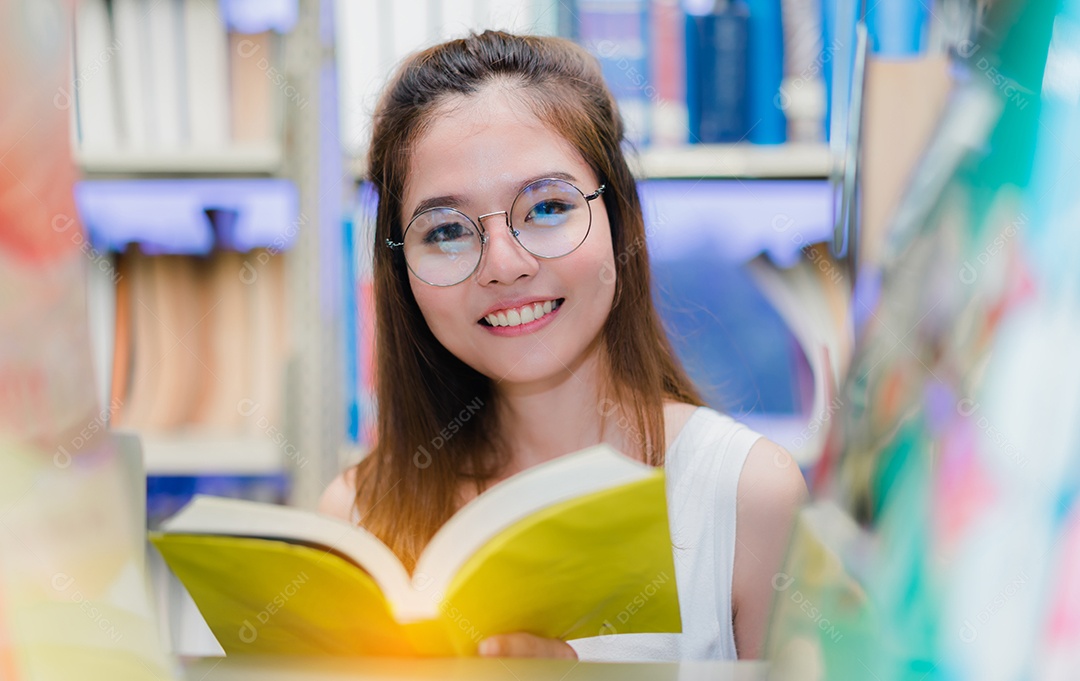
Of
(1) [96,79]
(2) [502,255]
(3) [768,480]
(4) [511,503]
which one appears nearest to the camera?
(4) [511,503]

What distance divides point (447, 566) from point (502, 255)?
31cm

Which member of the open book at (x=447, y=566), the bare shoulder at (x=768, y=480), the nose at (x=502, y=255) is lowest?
the bare shoulder at (x=768, y=480)

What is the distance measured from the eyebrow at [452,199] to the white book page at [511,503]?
12.9 inches

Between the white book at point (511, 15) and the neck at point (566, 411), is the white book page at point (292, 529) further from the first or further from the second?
the white book at point (511, 15)

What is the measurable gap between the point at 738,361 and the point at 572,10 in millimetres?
615

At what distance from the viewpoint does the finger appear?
0.42 metres

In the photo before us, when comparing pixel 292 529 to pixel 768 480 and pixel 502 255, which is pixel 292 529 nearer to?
pixel 502 255

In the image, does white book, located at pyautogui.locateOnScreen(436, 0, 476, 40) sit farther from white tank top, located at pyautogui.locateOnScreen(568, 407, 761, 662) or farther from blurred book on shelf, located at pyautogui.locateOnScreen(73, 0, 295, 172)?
white tank top, located at pyautogui.locateOnScreen(568, 407, 761, 662)

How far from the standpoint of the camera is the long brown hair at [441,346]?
2.51 ft

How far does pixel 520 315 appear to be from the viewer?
2.30ft

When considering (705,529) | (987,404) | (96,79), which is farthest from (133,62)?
(987,404)

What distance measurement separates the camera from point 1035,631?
27 centimetres

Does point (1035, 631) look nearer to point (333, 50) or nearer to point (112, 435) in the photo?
point (112, 435)

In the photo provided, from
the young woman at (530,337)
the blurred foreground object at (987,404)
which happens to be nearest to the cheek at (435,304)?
the young woman at (530,337)
